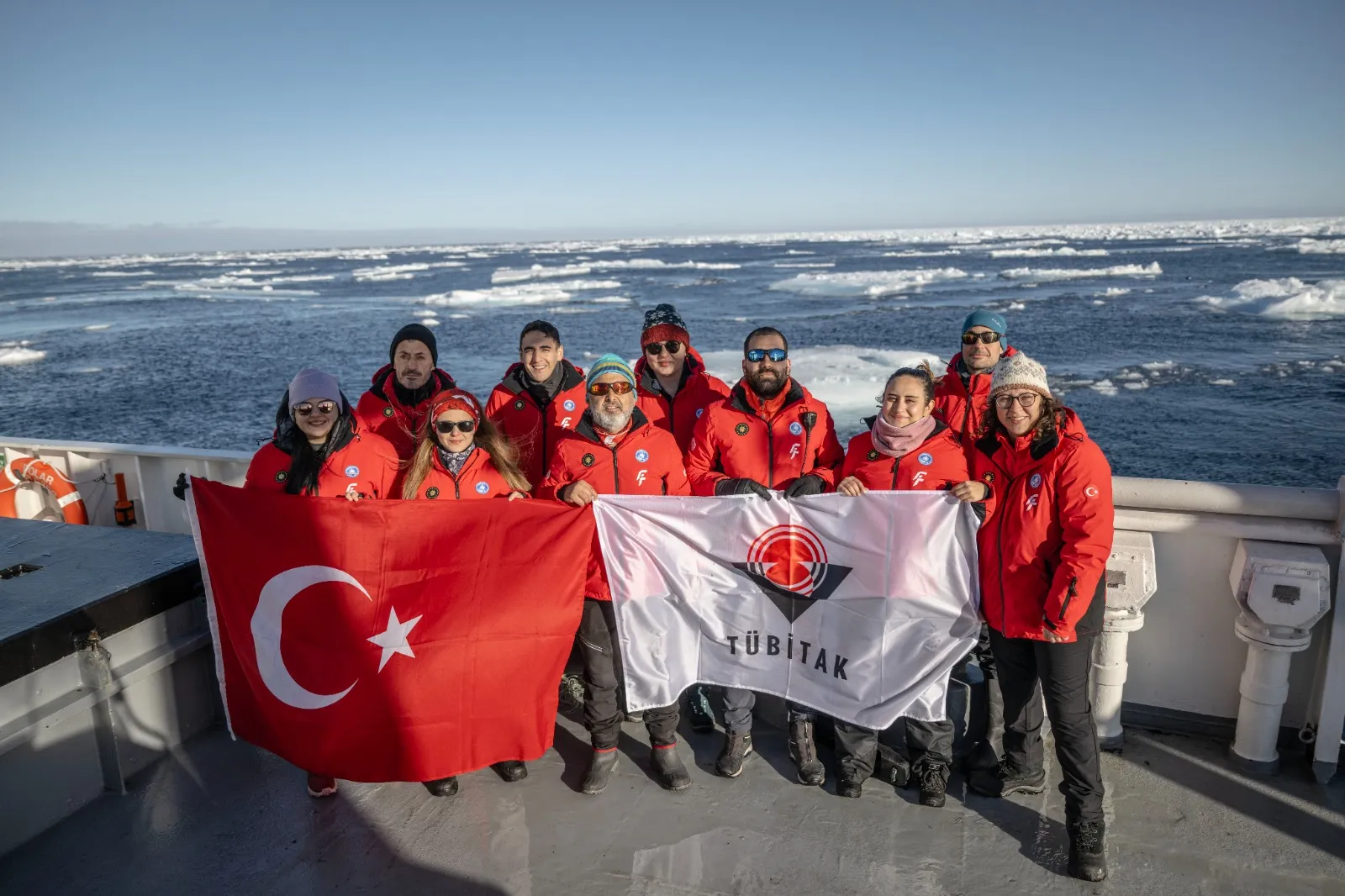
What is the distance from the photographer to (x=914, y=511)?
3.10 metres

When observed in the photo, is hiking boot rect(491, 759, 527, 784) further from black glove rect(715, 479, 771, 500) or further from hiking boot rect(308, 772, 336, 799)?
black glove rect(715, 479, 771, 500)

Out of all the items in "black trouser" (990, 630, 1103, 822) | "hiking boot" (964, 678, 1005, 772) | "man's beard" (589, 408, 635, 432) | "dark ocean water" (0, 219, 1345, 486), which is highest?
"man's beard" (589, 408, 635, 432)

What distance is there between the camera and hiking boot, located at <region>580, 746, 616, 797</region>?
3264 mm

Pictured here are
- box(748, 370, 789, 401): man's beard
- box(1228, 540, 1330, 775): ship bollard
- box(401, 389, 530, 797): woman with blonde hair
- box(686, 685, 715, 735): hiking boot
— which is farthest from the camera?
box(686, 685, 715, 735): hiking boot

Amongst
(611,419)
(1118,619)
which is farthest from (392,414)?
(1118,619)

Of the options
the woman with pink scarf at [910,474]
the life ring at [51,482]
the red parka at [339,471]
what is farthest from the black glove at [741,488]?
the life ring at [51,482]

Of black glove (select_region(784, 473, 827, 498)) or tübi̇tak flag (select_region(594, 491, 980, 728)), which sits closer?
tübi̇tak flag (select_region(594, 491, 980, 728))

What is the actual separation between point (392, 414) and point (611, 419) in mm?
1498

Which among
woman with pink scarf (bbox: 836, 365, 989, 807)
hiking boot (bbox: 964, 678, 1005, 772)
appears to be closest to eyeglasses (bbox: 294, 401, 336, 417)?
woman with pink scarf (bbox: 836, 365, 989, 807)

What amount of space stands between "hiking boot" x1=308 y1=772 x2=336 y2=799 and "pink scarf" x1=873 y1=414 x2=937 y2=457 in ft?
8.01

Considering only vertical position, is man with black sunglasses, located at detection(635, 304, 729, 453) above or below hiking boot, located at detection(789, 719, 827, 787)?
above

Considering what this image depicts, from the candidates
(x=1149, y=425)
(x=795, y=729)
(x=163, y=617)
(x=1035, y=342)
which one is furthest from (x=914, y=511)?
(x=1035, y=342)

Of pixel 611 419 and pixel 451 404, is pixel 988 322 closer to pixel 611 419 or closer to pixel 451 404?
pixel 611 419

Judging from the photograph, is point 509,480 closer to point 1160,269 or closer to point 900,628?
point 900,628
